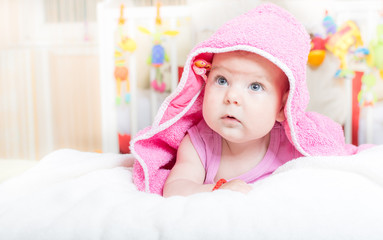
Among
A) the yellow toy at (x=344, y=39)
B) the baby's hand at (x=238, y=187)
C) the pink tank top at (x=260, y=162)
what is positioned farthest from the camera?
the yellow toy at (x=344, y=39)

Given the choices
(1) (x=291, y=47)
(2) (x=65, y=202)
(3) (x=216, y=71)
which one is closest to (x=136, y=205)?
(2) (x=65, y=202)

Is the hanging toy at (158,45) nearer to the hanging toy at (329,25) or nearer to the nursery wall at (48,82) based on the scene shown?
the nursery wall at (48,82)

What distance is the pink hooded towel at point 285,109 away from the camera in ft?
3.01

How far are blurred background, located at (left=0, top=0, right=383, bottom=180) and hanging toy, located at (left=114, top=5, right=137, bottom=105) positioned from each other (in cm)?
1

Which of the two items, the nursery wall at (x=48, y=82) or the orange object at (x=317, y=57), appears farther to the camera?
the nursery wall at (x=48, y=82)

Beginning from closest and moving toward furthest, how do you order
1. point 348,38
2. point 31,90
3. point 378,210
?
point 378,210 → point 348,38 → point 31,90

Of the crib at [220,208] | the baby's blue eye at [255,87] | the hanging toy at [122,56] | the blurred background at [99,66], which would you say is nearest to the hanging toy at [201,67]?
the baby's blue eye at [255,87]

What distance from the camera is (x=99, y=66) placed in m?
2.28

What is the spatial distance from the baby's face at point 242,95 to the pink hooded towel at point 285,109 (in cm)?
3

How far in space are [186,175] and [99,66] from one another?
4.61 feet

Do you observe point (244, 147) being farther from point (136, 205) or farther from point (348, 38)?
point (348, 38)

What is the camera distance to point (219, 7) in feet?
6.10

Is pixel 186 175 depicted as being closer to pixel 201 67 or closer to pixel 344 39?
pixel 201 67

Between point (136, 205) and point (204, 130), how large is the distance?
0.40 metres
